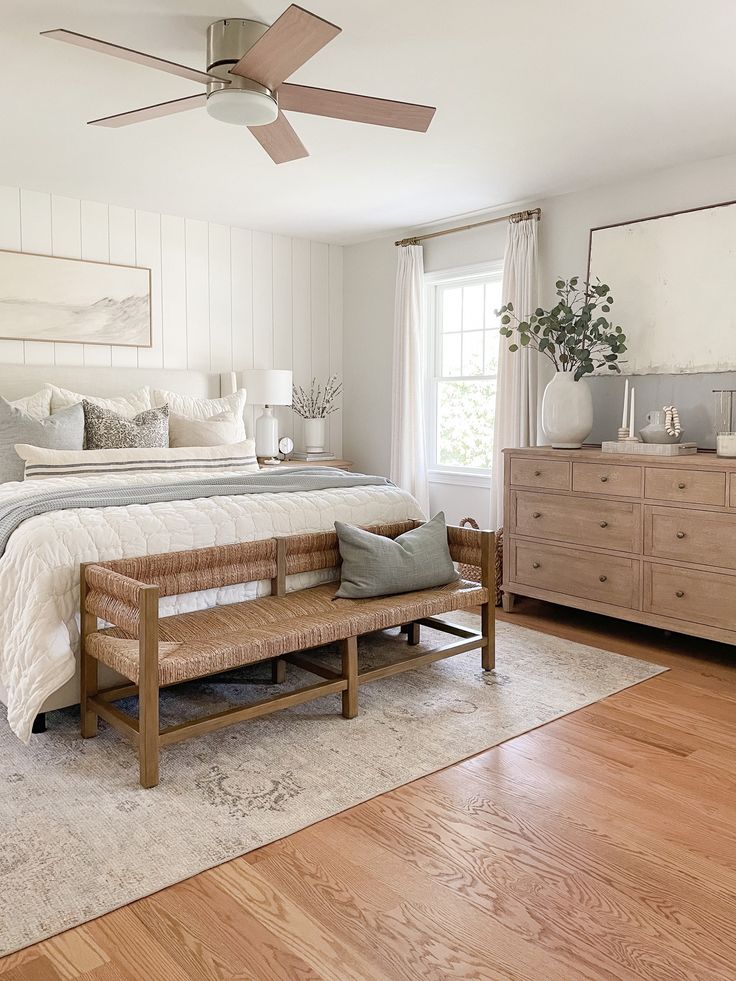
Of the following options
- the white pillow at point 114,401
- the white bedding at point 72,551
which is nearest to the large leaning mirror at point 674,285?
the white bedding at point 72,551

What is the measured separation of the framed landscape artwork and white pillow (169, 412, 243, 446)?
2.78 feet

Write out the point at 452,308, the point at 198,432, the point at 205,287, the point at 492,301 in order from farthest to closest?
the point at 452,308, the point at 205,287, the point at 492,301, the point at 198,432

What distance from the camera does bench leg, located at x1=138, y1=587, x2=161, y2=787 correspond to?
2246mm

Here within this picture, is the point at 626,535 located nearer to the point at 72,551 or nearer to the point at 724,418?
the point at 724,418

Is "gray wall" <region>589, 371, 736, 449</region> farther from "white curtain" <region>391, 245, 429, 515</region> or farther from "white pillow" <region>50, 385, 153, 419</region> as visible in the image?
"white pillow" <region>50, 385, 153, 419</region>

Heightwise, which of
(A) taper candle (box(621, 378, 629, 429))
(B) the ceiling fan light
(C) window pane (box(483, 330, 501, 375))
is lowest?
(A) taper candle (box(621, 378, 629, 429))

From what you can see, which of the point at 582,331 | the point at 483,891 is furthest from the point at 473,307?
the point at 483,891

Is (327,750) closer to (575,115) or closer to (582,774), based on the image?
(582,774)

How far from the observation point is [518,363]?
4.83m

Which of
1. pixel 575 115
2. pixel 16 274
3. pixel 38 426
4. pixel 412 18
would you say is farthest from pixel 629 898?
pixel 16 274

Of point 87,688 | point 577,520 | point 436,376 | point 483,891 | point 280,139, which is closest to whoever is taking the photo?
point 483,891

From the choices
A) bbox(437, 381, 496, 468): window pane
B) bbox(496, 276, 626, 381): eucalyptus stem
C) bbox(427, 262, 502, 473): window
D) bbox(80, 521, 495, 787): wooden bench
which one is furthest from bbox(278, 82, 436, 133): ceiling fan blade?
bbox(437, 381, 496, 468): window pane

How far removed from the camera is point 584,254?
15.0 ft

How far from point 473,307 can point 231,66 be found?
120 inches
